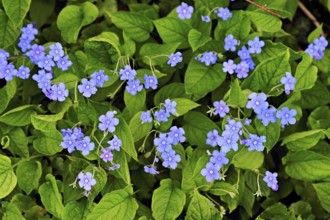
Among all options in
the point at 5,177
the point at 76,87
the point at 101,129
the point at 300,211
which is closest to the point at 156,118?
the point at 101,129

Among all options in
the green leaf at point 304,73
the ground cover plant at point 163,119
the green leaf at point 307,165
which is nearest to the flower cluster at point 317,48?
the ground cover plant at point 163,119

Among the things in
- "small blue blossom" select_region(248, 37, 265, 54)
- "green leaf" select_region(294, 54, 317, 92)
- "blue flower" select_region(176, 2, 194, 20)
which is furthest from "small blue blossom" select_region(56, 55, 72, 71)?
"green leaf" select_region(294, 54, 317, 92)

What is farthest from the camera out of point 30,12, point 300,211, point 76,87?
point 30,12

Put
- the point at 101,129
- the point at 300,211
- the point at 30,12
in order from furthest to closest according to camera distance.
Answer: the point at 30,12
the point at 300,211
the point at 101,129

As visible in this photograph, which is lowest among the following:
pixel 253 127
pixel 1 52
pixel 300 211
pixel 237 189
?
pixel 300 211

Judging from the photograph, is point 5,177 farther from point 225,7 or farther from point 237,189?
point 225,7

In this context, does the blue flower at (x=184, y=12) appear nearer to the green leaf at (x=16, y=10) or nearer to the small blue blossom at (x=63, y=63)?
the small blue blossom at (x=63, y=63)

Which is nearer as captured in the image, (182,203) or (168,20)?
(182,203)

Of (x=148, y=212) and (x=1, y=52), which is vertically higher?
(x=1, y=52)

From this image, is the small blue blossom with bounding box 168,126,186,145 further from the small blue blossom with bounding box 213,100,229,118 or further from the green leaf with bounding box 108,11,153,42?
the green leaf with bounding box 108,11,153,42
